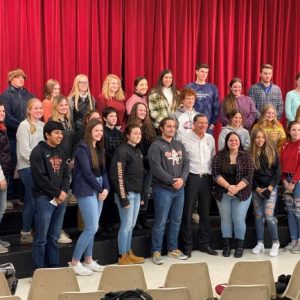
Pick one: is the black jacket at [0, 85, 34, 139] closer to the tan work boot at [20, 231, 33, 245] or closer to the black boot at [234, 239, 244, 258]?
the tan work boot at [20, 231, 33, 245]

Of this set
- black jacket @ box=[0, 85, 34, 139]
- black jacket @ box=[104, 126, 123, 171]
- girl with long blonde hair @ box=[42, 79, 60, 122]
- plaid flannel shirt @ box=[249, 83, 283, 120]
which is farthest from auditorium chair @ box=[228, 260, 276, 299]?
plaid flannel shirt @ box=[249, 83, 283, 120]

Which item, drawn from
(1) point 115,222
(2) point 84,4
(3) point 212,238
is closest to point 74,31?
(2) point 84,4

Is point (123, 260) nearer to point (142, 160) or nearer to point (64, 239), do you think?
point (64, 239)

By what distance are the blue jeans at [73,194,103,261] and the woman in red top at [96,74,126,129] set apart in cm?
126

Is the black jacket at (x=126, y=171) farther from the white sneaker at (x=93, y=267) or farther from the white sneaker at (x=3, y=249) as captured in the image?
the white sneaker at (x=3, y=249)

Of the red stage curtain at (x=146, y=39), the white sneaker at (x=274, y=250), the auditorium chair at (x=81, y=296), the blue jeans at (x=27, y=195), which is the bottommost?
the white sneaker at (x=274, y=250)

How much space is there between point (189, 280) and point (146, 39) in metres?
5.00

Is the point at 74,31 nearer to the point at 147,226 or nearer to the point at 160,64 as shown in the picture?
the point at 160,64

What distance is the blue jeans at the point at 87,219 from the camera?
628 cm

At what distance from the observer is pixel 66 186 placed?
20.0ft

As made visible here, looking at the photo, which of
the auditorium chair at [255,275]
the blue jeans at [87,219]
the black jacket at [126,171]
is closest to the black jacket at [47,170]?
the blue jeans at [87,219]

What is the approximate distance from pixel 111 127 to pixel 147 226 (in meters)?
1.39

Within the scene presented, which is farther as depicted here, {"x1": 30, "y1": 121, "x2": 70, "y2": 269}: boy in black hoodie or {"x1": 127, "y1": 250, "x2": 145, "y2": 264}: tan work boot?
{"x1": 127, "y1": 250, "x2": 145, "y2": 264}: tan work boot

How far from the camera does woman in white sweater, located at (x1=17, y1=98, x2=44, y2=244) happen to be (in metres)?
6.31
